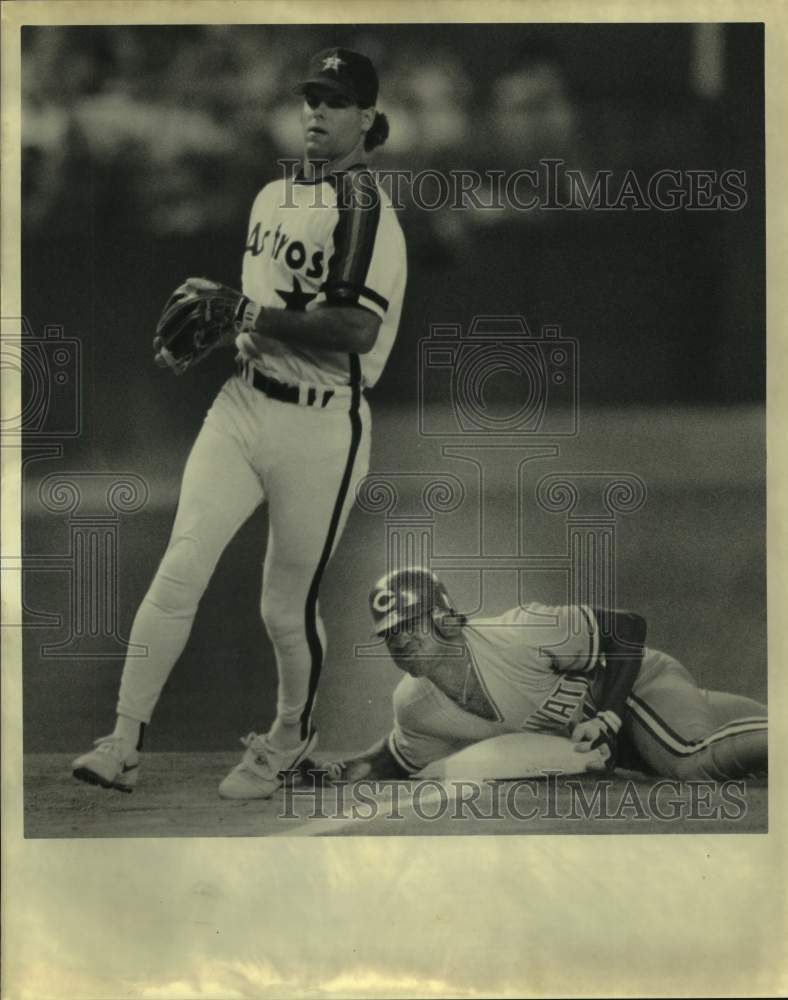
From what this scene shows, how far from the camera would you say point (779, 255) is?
11.7 feet

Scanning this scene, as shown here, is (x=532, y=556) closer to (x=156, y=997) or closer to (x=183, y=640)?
(x=183, y=640)

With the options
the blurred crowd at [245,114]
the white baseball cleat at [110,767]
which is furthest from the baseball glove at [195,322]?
the white baseball cleat at [110,767]

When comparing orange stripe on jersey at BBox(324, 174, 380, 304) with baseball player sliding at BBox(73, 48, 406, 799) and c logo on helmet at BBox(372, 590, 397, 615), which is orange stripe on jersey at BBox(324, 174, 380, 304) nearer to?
baseball player sliding at BBox(73, 48, 406, 799)

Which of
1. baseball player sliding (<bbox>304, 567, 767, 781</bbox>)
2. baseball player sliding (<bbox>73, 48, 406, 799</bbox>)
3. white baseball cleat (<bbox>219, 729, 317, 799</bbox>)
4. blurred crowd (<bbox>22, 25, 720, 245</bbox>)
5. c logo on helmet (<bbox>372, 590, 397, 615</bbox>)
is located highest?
blurred crowd (<bbox>22, 25, 720, 245</bbox>)

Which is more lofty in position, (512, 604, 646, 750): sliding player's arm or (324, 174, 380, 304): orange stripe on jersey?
(324, 174, 380, 304): orange stripe on jersey

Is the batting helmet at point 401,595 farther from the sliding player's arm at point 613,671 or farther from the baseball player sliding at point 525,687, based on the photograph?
the sliding player's arm at point 613,671

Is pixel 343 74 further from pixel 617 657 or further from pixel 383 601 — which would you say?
pixel 617 657

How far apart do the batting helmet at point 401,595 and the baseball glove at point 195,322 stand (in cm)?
80

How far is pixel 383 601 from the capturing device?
3.52 metres

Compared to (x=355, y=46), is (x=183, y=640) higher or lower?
lower

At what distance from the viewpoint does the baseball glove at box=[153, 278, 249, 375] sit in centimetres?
349

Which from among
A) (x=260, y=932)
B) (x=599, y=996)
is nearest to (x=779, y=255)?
(x=599, y=996)

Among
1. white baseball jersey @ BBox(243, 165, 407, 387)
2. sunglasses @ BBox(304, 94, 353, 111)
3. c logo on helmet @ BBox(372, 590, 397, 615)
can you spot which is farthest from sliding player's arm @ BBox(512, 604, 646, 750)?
sunglasses @ BBox(304, 94, 353, 111)

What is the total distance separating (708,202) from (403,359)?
95cm
